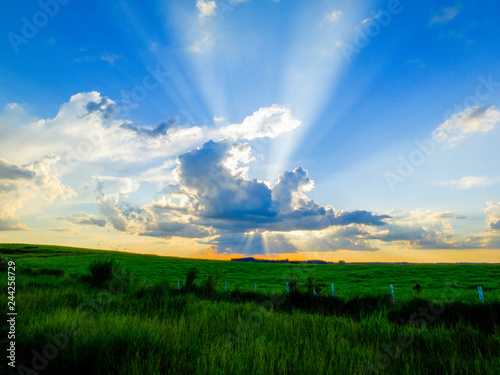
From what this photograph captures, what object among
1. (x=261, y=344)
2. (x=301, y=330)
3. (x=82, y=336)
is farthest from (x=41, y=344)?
(x=301, y=330)

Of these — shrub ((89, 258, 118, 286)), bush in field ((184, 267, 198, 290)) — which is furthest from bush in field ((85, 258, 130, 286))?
bush in field ((184, 267, 198, 290))

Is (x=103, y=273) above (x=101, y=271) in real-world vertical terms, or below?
below

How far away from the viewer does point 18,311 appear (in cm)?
796

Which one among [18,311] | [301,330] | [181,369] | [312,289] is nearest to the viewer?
[181,369]

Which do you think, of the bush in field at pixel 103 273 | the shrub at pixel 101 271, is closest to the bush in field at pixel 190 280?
the bush in field at pixel 103 273

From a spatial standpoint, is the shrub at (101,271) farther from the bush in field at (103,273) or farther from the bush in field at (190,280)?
the bush in field at (190,280)

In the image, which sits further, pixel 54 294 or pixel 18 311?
pixel 54 294

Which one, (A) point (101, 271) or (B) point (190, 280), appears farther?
(B) point (190, 280)

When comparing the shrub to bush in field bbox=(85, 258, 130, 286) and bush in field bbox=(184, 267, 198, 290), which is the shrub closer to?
bush in field bbox=(85, 258, 130, 286)

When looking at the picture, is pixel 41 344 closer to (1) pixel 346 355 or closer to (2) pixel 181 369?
(2) pixel 181 369

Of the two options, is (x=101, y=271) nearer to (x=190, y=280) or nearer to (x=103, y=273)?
(x=103, y=273)

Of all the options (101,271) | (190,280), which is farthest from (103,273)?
(190,280)

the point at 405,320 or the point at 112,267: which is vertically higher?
the point at 112,267

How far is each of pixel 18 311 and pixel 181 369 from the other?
6540mm
